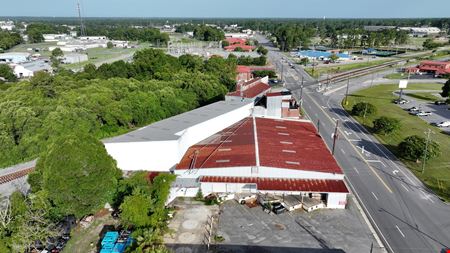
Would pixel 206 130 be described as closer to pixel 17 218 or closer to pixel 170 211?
pixel 170 211

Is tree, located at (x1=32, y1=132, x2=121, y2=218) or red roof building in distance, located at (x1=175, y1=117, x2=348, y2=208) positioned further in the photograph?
red roof building in distance, located at (x1=175, y1=117, x2=348, y2=208)

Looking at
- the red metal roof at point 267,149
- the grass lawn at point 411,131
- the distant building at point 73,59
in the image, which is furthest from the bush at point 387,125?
the distant building at point 73,59

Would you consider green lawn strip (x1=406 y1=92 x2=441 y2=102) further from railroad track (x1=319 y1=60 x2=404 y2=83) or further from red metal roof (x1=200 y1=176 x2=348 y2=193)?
red metal roof (x1=200 y1=176 x2=348 y2=193)

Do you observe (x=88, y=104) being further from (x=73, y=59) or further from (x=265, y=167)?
(x=73, y=59)

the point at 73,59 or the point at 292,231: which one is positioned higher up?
the point at 73,59

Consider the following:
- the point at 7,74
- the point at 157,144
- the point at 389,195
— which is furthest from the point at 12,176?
the point at 7,74

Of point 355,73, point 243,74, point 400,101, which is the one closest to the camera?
point 400,101

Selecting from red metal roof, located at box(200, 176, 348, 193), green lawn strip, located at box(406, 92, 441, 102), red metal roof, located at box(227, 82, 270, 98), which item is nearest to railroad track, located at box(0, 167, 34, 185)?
red metal roof, located at box(200, 176, 348, 193)
